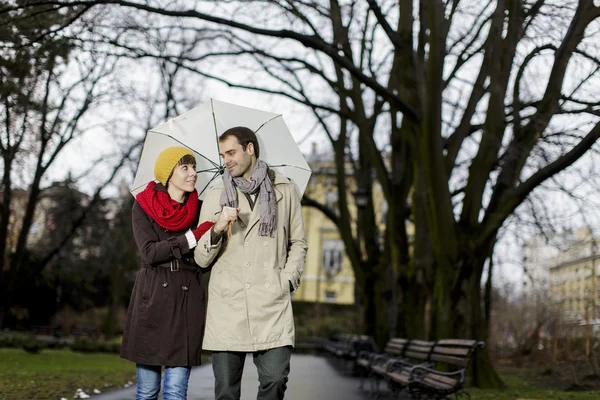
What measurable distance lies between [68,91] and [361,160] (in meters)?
7.21

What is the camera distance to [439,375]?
364 inches

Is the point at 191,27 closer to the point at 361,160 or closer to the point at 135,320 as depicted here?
the point at 361,160

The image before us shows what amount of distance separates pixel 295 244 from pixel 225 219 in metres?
0.58

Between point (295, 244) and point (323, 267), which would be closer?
point (295, 244)

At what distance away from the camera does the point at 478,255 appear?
12742 millimetres

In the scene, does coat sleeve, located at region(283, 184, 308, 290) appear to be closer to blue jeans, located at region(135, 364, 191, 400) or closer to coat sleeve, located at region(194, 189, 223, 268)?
coat sleeve, located at region(194, 189, 223, 268)

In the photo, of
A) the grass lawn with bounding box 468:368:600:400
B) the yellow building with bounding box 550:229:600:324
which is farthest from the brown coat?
the yellow building with bounding box 550:229:600:324

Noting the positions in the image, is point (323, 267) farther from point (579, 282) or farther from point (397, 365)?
point (397, 365)

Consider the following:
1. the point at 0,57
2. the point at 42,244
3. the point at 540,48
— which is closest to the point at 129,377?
the point at 0,57

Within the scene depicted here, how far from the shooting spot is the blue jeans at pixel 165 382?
4.75m

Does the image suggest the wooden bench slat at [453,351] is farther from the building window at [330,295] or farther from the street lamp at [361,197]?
the building window at [330,295]

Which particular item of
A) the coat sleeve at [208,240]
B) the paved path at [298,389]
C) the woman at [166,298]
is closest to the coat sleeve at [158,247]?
the woman at [166,298]

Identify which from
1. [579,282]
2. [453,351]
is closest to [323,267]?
[579,282]

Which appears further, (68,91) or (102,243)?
(102,243)
